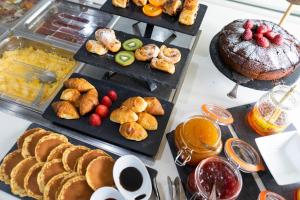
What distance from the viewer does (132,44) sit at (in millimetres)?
1265

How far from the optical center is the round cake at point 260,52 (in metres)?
1.14

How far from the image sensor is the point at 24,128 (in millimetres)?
1060

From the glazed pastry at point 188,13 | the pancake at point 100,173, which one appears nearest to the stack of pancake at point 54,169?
the pancake at point 100,173

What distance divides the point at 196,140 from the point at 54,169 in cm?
48

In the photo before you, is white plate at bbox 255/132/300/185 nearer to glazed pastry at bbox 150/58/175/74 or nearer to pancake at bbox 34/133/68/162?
glazed pastry at bbox 150/58/175/74

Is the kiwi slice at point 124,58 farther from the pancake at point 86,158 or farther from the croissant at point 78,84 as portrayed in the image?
the pancake at point 86,158

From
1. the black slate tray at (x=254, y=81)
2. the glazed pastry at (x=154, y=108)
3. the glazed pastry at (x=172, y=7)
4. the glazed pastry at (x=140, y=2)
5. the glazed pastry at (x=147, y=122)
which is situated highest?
the glazed pastry at (x=172, y=7)

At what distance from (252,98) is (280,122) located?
0.22 m

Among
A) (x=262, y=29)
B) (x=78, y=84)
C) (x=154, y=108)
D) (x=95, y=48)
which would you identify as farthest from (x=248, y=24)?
(x=78, y=84)

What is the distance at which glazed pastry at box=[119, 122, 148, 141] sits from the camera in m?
0.99

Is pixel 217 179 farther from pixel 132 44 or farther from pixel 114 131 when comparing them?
pixel 132 44

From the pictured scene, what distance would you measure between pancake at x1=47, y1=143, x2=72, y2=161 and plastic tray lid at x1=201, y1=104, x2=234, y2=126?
1.76 feet

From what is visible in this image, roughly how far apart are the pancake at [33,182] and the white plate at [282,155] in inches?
30.1

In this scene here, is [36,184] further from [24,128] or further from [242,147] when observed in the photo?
[242,147]
